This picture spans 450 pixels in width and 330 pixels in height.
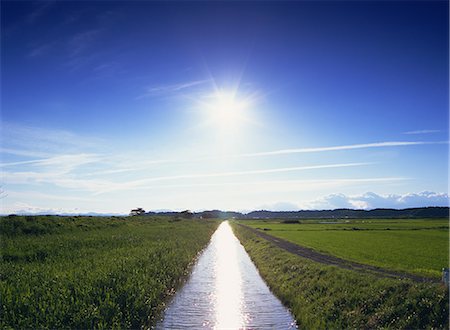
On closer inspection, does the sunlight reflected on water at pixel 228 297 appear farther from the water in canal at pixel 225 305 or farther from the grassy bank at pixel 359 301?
the grassy bank at pixel 359 301

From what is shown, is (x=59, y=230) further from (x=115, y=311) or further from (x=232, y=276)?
(x=115, y=311)

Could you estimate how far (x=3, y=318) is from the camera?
16.1m

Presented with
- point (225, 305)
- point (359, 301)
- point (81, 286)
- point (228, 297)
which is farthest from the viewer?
point (228, 297)

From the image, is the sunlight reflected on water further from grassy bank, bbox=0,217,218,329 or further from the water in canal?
grassy bank, bbox=0,217,218,329

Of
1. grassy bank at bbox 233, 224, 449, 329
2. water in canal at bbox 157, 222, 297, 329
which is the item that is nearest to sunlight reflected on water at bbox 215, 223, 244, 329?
water in canal at bbox 157, 222, 297, 329

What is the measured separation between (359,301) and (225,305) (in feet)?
30.8

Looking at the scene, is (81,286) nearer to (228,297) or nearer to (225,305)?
(225,305)

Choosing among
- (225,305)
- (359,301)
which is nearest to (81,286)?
(225,305)

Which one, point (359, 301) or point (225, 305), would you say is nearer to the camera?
point (359, 301)

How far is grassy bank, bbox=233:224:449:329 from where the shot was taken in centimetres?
1647

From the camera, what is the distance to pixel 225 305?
24547 millimetres

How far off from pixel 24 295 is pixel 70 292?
232 cm

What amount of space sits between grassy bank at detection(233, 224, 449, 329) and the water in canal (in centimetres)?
137

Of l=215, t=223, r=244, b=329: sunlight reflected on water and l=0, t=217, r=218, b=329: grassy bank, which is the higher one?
l=0, t=217, r=218, b=329: grassy bank
